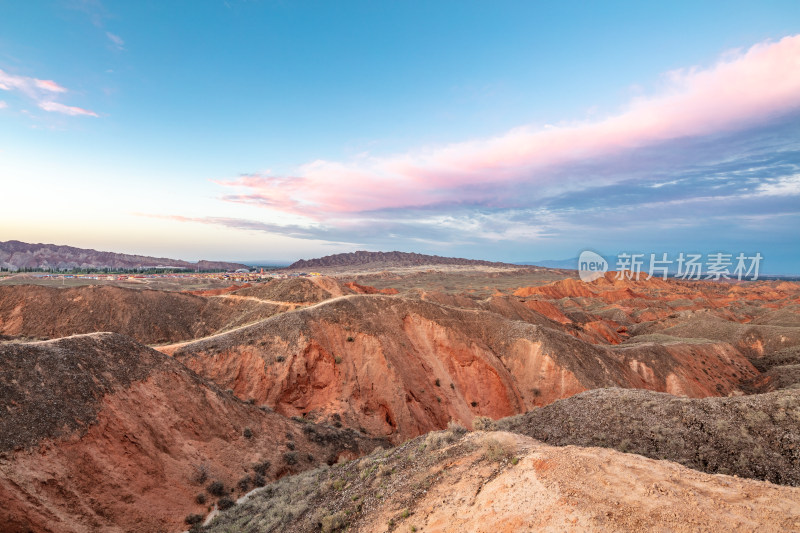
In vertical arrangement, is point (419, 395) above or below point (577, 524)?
below

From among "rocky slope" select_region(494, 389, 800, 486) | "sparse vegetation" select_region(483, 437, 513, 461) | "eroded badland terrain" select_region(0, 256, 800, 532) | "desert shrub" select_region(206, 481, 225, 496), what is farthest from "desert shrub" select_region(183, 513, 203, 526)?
"sparse vegetation" select_region(483, 437, 513, 461)

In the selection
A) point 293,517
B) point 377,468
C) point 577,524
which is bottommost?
point 293,517

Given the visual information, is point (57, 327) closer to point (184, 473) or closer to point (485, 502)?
point (184, 473)

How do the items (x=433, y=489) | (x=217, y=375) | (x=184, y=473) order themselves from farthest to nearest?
(x=217, y=375) → (x=184, y=473) → (x=433, y=489)

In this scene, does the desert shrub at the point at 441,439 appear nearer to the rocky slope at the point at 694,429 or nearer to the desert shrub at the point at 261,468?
the rocky slope at the point at 694,429

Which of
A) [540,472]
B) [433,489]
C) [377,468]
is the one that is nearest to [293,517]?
[377,468]

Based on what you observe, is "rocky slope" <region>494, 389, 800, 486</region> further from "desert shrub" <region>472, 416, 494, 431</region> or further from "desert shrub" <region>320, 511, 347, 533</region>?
"desert shrub" <region>320, 511, 347, 533</region>

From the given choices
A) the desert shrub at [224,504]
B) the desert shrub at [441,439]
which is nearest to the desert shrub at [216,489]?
the desert shrub at [224,504]

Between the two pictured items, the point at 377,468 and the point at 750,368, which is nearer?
the point at 377,468
